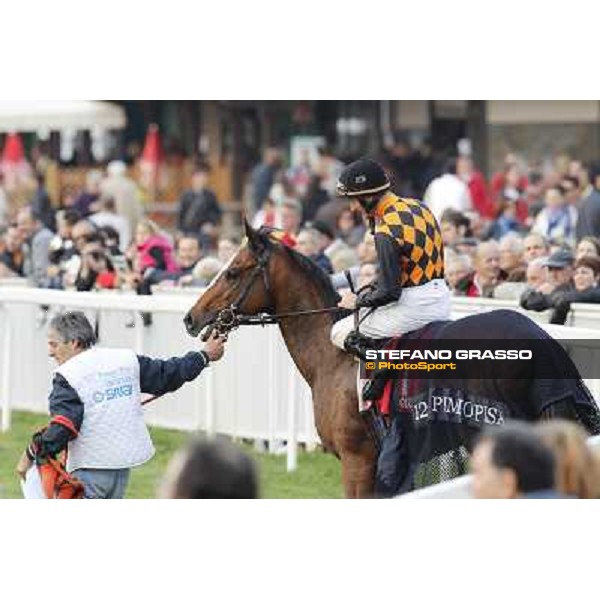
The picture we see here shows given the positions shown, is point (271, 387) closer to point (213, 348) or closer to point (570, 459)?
point (213, 348)

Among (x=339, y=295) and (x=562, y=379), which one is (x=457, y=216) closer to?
(x=339, y=295)

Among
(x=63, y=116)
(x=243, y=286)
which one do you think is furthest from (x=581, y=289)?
(x=63, y=116)

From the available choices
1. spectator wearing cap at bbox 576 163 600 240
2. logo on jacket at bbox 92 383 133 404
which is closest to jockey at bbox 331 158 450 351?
logo on jacket at bbox 92 383 133 404

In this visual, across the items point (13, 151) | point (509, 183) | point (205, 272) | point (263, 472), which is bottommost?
point (263, 472)

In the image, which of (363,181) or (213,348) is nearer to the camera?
(213,348)

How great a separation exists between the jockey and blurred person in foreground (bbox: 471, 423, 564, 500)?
315 centimetres

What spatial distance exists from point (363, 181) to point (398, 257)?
0.36 meters

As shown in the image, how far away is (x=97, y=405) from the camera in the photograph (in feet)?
25.9

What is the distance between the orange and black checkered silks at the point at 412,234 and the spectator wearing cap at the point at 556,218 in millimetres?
6478

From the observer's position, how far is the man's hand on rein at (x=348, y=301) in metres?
8.96

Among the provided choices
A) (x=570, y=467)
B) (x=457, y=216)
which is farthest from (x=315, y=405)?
(x=457, y=216)

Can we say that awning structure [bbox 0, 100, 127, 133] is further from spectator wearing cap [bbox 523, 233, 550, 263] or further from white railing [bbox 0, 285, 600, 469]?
spectator wearing cap [bbox 523, 233, 550, 263]

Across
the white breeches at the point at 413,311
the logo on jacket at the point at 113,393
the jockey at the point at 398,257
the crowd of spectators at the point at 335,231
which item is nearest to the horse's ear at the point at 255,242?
the crowd of spectators at the point at 335,231

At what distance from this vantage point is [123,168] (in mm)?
21562
